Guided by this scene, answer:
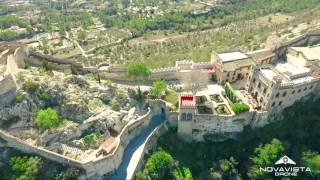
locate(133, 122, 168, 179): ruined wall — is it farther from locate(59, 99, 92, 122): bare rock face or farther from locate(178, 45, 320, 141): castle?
locate(59, 99, 92, 122): bare rock face

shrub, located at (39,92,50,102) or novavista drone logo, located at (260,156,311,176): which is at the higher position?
shrub, located at (39,92,50,102)

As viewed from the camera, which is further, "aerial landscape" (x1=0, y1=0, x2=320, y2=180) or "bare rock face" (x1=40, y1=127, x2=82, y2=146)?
"bare rock face" (x1=40, y1=127, x2=82, y2=146)

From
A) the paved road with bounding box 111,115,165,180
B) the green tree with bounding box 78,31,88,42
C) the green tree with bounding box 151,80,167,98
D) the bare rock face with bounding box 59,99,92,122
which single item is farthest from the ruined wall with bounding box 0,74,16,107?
the green tree with bounding box 78,31,88,42

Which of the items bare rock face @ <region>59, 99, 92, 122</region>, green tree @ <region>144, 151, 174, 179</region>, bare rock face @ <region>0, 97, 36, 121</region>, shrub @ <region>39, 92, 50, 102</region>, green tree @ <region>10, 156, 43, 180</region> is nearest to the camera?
green tree @ <region>10, 156, 43, 180</region>

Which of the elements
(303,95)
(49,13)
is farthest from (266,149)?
(49,13)

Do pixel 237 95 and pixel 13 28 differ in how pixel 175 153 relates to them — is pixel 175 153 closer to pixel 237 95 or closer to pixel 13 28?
pixel 237 95
